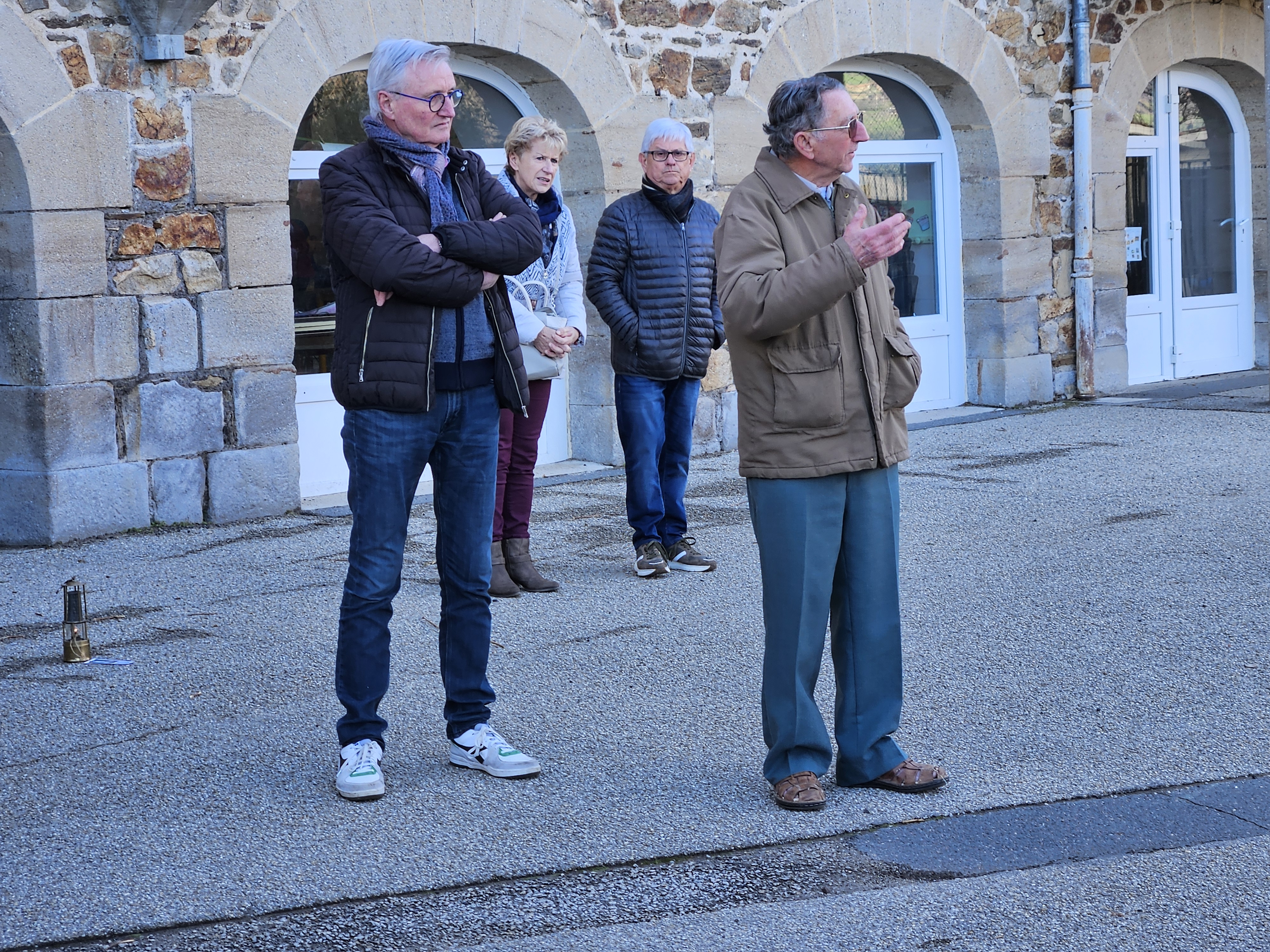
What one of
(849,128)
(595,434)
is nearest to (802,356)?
(849,128)

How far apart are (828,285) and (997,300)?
808 centimetres

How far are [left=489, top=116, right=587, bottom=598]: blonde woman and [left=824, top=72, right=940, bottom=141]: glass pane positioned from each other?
545 centimetres

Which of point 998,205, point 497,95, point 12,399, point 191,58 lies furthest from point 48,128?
point 998,205

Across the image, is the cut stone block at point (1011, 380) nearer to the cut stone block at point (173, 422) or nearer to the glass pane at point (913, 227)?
the glass pane at point (913, 227)

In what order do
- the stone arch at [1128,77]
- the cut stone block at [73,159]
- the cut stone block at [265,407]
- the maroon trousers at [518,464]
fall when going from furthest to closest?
the stone arch at [1128,77] → the cut stone block at [265,407] → the cut stone block at [73,159] → the maroon trousers at [518,464]

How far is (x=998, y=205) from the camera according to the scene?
10.9m

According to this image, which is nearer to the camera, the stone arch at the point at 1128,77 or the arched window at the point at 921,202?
the arched window at the point at 921,202

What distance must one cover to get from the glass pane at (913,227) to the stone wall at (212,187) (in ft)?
4.20

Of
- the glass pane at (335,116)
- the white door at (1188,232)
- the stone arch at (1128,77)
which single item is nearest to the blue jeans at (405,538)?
the glass pane at (335,116)

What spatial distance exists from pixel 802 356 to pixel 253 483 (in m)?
4.88

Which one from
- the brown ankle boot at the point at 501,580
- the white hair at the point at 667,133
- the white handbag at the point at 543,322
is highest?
the white hair at the point at 667,133

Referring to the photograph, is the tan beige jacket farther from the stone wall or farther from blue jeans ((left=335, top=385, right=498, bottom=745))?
the stone wall

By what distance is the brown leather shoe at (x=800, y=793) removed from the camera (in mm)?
3559

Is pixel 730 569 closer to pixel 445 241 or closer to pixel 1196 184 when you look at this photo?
pixel 445 241
